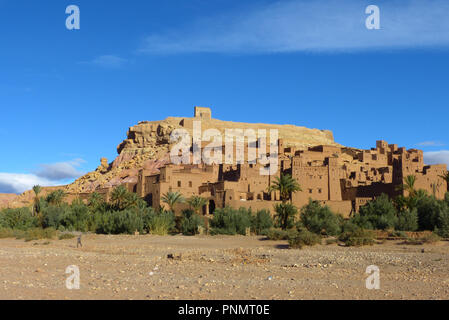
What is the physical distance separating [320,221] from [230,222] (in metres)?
5.99

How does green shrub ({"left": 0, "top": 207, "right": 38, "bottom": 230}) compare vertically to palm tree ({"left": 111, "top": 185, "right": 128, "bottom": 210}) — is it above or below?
below

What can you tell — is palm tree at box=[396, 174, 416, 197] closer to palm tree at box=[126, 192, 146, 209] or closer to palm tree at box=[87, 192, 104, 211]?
palm tree at box=[126, 192, 146, 209]

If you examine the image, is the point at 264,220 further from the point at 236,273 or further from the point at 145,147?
the point at 145,147

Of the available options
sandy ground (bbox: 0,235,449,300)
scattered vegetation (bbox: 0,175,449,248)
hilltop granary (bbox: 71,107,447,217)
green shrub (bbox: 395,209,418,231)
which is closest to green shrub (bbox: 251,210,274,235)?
scattered vegetation (bbox: 0,175,449,248)

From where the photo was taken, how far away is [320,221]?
2962 centimetres

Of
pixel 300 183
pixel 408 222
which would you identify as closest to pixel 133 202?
pixel 300 183

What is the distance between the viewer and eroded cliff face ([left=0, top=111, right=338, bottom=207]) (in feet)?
219

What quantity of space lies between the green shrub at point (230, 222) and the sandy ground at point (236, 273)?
7739 millimetres

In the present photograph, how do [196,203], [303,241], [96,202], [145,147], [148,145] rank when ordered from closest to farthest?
[303,241], [196,203], [96,202], [145,147], [148,145]

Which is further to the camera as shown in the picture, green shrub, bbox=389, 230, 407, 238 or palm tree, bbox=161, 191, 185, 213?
palm tree, bbox=161, 191, 185, 213

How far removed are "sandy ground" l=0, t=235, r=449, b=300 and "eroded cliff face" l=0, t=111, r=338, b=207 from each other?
42.4 meters

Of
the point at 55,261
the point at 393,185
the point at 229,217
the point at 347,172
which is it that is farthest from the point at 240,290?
the point at 347,172

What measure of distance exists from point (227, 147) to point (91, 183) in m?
22.8

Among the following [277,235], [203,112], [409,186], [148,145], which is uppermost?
[203,112]
